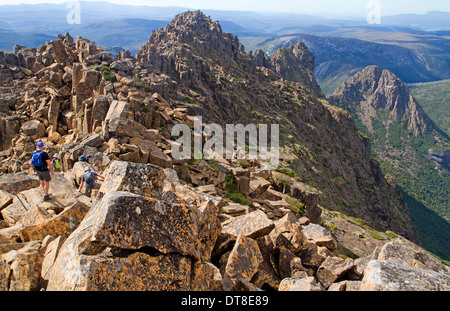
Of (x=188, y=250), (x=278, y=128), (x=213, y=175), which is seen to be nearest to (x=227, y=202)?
(x=213, y=175)

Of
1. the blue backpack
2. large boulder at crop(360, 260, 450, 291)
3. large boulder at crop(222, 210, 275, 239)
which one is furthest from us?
the blue backpack

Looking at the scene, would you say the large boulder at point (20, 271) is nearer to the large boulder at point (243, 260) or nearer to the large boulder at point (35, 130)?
the large boulder at point (243, 260)

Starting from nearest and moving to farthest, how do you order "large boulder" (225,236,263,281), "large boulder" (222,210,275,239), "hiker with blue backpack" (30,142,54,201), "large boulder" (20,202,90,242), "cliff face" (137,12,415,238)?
"large boulder" (225,236,263,281)
"large boulder" (20,202,90,242)
"large boulder" (222,210,275,239)
"hiker with blue backpack" (30,142,54,201)
"cliff face" (137,12,415,238)

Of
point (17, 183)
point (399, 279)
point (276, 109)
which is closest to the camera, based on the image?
point (399, 279)

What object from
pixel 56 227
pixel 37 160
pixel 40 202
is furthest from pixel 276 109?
pixel 56 227

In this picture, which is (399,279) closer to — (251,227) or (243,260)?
(243,260)

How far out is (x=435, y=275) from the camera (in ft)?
27.9

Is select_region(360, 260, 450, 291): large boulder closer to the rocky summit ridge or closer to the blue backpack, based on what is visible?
the rocky summit ridge

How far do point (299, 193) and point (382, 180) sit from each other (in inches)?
4763

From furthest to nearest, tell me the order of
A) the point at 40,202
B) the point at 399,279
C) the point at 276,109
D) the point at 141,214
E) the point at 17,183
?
the point at 276,109 → the point at 17,183 → the point at 40,202 → the point at 141,214 → the point at 399,279

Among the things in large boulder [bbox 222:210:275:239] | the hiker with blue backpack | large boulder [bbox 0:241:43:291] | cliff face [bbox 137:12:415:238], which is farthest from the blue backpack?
cliff face [bbox 137:12:415:238]

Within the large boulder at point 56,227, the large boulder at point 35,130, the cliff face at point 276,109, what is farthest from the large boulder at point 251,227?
the cliff face at point 276,109

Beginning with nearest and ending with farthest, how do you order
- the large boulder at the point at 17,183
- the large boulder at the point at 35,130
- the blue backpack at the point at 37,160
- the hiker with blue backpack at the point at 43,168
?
the hiker with blue backpack at the point at 43,168 → the large boulder at the point at 17,183 → the blue backpack at the point at 37,160 → the large boulder at the point at 35,130
